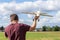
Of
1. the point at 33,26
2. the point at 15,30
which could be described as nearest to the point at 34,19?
the point at 33,26

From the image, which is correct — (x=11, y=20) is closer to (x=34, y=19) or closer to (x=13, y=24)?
(x=13, y=24)

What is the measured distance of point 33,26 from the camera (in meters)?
6.53

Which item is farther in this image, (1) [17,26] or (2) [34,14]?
(1) [17,26]

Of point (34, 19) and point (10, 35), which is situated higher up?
point (34, 19)

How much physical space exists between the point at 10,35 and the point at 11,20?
42cm

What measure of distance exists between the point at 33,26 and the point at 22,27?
1.03 ft

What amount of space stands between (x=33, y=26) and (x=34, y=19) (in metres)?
0.21

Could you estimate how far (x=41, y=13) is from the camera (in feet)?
19.4

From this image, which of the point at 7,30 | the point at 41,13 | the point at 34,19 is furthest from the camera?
the point at 7,30

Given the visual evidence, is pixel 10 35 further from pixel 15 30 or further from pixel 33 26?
pixel 33 26

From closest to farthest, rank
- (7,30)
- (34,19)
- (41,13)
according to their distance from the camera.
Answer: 1. (41,13)
2. (34,19)
3. (7,30)

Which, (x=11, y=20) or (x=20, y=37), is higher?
(x=11, y=20)

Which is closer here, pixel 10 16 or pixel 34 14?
pixel 34 14

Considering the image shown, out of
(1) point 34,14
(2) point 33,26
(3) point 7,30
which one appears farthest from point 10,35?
(1) point 34,14
